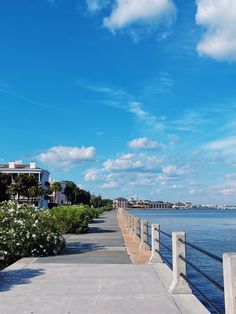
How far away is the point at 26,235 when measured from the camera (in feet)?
45.0

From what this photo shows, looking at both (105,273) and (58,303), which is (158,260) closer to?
(105,273)

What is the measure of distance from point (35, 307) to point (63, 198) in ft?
543

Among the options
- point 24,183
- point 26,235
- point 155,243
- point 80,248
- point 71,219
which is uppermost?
point 24,183

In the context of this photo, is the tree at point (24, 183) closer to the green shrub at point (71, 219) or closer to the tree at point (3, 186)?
the tree at point (3, 186)

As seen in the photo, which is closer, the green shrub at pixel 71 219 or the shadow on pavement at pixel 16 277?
the shadow on pavement at pixel 16 277

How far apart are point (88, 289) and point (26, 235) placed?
550 centimetres

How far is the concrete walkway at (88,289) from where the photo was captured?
7.12 m

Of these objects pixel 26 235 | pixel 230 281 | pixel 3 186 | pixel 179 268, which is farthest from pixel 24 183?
pixel 230 281

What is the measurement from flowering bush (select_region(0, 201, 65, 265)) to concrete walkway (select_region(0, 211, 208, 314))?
777mm

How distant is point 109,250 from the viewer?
1647 centimetres

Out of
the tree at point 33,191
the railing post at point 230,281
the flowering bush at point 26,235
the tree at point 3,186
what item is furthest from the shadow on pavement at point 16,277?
the tree at point 33,191

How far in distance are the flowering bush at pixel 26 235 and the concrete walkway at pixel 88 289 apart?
78cm

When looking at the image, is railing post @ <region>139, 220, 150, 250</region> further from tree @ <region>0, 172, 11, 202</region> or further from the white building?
the white building

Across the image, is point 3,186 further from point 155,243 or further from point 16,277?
point 16,277
